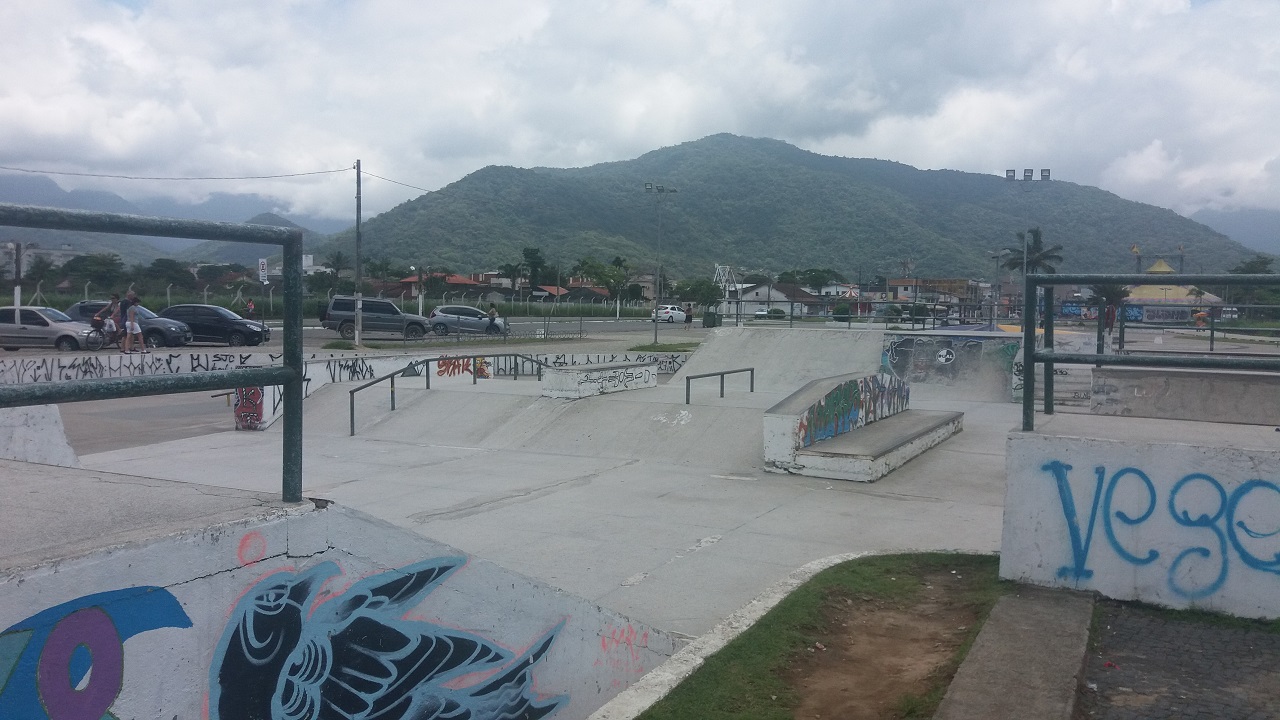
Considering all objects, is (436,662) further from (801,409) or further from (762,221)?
(762,221)

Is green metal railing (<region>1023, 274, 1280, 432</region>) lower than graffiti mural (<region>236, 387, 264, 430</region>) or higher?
higher

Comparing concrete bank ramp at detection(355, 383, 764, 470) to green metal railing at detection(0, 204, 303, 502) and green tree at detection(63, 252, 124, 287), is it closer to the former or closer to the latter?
green metal railing at detection(0, 204, 303, 502)

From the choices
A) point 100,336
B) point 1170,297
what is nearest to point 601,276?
point 1170,297

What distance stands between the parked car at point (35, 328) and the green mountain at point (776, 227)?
98.2m

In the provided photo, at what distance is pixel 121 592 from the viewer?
2.70 metres

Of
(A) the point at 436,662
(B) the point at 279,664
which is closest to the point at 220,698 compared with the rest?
(B) the point at 279,664

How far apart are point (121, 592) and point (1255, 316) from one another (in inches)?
413

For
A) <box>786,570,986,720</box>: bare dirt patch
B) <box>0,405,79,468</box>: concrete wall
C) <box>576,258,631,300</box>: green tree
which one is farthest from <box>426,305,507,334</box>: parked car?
<box>576,258,631,300</box>: green tree

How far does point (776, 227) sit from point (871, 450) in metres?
162

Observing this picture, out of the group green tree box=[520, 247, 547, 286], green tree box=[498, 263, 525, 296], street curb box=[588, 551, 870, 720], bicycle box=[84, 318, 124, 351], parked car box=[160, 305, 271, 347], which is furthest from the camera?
green tree box=[520, 247, 547, 286]

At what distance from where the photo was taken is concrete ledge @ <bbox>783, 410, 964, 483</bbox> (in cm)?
1191

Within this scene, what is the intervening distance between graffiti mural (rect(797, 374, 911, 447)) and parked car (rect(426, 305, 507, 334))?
2458cm

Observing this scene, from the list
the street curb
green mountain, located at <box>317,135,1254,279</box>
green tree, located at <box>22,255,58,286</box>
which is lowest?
the street curb

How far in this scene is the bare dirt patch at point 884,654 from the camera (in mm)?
4309
